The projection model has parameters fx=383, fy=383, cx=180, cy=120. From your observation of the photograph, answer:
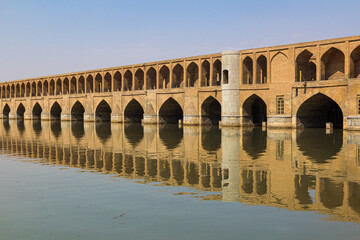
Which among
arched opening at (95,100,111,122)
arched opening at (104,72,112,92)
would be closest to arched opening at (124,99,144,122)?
arched opening at (95,100,111,122)

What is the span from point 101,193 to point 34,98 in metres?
49.4

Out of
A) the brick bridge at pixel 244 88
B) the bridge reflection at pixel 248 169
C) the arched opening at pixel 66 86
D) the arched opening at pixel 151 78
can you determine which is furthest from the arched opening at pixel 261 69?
the arched opening at pixel 66 86

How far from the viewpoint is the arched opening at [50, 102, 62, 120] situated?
49.8 meters

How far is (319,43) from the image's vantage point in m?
24.5

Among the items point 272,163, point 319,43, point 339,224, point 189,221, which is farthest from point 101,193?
→ point 319,43

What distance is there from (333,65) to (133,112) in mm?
20602

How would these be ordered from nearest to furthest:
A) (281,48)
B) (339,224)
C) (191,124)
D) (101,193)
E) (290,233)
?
(290,233)
(339,224)
(101,193)
(281,48)
(191,124)

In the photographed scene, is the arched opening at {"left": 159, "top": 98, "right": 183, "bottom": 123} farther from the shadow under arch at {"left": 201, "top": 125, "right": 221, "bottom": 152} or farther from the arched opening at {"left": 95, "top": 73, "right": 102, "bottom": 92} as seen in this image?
the shadow under arch at {"left": 201, "top": 125, "right": 221, "bottom": 152}

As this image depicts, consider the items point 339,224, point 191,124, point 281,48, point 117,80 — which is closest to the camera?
point 339,224

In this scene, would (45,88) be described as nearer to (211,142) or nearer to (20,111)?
(20,111)

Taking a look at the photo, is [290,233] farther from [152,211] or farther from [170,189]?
[170,189]

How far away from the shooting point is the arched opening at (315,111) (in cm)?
2556

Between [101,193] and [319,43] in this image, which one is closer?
[101,193]

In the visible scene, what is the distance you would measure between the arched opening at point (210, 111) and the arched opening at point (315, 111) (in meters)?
7.76
